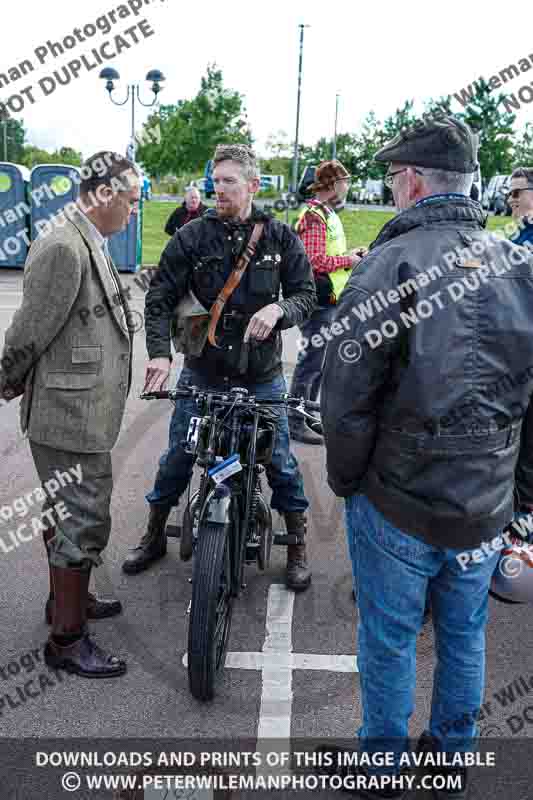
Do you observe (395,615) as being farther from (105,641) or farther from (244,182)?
(244,182)

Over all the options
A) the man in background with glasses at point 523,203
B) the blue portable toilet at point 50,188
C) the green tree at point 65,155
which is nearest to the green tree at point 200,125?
the blue portable toilet at point 50,188

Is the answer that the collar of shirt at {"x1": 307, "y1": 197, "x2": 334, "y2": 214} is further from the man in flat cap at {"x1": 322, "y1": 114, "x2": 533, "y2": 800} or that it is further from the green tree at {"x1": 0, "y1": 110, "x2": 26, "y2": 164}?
the green tree at {"x1": 0, "y1": 110, "x2": 26, "y2": 164}

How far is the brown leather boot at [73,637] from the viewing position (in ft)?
10.1

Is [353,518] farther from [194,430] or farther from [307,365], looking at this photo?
[307,365]

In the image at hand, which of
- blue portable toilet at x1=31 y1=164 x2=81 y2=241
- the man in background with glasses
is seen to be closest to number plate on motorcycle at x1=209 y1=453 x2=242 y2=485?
the man in background with glasses

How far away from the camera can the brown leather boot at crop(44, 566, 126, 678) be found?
3.07m

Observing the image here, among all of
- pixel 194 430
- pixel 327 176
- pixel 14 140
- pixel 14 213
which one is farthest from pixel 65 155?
pixel 194 430

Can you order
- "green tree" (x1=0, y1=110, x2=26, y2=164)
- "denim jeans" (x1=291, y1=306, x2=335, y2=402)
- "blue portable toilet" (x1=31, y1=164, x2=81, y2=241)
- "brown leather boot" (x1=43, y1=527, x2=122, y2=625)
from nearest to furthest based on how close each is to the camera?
"brown leather boot" (x1=43, y1=527, x2=122, y2=625) < "denim jeans" (x1=291, y1=306, x2=335, y2=402) < "blue portable toilet" (x1=31, y1=164, x2=81, y2=241) < "green tree" (x1=0, y1=110, x2=26, y2=164)

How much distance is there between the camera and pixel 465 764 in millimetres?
2498

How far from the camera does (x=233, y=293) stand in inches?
144

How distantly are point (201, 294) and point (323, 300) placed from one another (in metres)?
2.35

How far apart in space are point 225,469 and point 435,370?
3.76 ft

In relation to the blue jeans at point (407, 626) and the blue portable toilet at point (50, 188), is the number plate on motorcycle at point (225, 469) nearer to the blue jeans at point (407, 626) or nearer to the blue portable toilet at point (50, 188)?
the blue jeans at point (407, 626)

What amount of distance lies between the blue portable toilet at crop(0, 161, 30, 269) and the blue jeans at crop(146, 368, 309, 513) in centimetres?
1243
